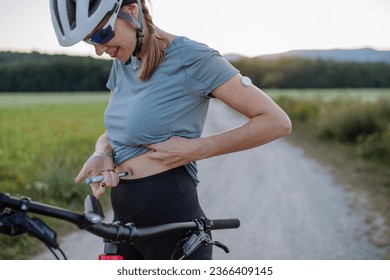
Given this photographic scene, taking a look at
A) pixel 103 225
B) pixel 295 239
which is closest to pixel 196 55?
pixel 103 225

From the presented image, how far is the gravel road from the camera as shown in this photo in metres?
4.93

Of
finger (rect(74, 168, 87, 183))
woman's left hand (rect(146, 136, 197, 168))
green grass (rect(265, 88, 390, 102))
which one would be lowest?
green grass (rect(265, 88, 390, 102))

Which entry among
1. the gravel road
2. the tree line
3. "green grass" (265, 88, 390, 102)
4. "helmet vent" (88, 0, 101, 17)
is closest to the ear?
"helmet vent" (88, 0, 101, 17)

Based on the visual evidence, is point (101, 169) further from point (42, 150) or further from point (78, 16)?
point (42, 150)

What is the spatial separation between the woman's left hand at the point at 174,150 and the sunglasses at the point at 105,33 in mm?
319

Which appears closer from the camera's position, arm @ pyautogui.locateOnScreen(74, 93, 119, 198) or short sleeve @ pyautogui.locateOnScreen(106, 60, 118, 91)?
arm @ pyautogui.locateOnScreen(74, 93, 119, 198)

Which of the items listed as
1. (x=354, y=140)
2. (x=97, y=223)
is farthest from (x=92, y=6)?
(x=354, y=140)

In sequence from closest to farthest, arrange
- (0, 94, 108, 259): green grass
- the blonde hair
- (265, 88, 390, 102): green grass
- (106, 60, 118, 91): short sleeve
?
the blonde hair, (106, 60, 118, 91): short sleeve, (0, 94, 108, 259): green grass, (265, 88, 390, 102): green grass

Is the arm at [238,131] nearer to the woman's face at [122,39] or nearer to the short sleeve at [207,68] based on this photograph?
the short sleeve at [207,68]

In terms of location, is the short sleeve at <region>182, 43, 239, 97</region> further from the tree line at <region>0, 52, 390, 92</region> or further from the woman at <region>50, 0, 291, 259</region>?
the tree line at <region>0, 52, 390, 92</region>

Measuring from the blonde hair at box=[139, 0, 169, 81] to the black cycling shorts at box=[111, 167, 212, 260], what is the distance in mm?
298

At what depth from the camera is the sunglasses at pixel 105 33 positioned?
5.57 ft

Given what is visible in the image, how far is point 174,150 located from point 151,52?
0.28 metres

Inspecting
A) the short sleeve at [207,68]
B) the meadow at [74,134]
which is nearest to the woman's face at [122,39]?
the short sleeve at [207,68]
